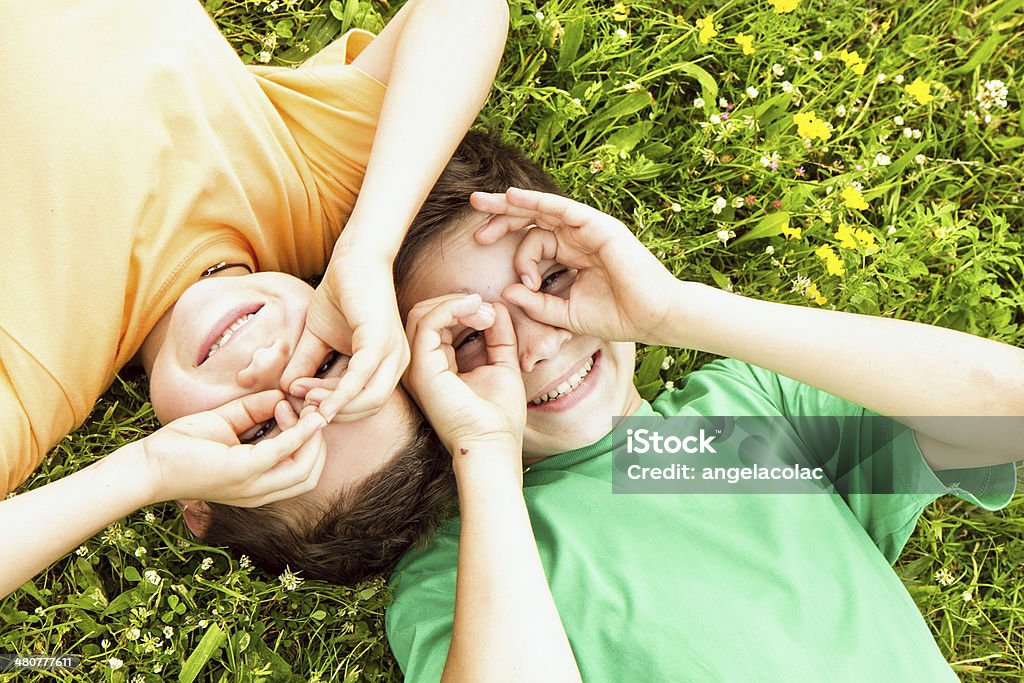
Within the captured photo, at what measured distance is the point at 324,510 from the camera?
2.15 meters

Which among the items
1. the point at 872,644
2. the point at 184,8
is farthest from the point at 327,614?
the point at 184,8

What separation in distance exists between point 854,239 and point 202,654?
238 cm

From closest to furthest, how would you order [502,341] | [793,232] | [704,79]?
[502,341]
[793,232]
[704,79]

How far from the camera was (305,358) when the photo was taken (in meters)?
2.12

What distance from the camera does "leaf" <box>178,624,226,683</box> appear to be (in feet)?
8.00

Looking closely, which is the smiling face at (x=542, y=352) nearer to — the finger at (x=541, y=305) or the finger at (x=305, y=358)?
the finger at (x=541, y=305)

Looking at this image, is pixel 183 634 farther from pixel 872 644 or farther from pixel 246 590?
pixel 872 644

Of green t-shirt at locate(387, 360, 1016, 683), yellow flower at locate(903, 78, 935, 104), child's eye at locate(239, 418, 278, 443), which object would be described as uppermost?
yellow flower at locate(903, 78, 935, 104)

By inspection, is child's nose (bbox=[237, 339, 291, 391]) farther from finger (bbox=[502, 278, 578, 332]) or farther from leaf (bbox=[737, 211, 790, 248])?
leaf (bbox=[737, 211, 790, 248])

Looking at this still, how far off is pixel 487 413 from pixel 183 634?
1.21 metres

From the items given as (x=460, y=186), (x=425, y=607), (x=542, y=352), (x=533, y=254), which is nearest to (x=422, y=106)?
(x=460, y=186)

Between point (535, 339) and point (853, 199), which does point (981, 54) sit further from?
point (535, 339)

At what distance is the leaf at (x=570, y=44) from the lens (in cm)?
290

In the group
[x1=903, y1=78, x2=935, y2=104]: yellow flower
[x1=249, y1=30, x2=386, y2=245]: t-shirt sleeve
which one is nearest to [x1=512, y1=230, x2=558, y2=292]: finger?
[x1=249, y1=30, x2=386, y2=245]: t-shirt sleeve
